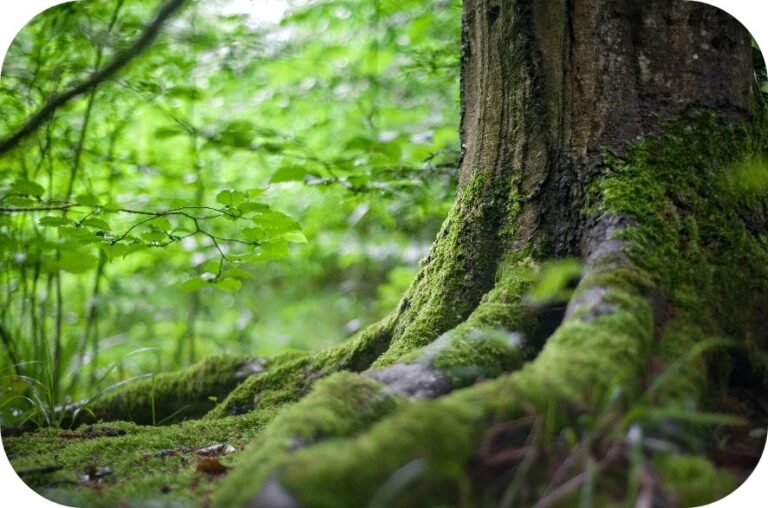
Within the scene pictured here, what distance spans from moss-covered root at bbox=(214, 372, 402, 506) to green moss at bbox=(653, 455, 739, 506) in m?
0.55

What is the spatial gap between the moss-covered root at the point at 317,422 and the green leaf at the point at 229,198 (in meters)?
0.93

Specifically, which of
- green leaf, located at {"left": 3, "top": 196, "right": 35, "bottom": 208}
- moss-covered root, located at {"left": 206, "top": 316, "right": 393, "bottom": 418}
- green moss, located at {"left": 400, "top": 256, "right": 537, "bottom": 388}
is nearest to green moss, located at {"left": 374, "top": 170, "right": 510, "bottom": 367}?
green moss, located at {"left": 400, "top": 256, "right": 537, "bottom": 388}

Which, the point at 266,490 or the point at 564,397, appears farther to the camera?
the point at 564,397

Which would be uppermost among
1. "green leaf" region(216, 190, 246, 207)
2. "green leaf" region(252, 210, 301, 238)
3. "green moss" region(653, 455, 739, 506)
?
"green leaf" region(216, 190, 246, 207)

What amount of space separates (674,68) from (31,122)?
6.57 feet

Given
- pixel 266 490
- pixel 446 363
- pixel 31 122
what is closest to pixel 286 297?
pixel 31 122

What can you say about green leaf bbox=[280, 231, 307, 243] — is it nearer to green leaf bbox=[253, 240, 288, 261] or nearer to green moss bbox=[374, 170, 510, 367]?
green leaf bbox=[253, 240, 288, 261]

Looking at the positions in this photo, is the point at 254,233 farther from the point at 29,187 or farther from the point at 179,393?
the point at 179,393

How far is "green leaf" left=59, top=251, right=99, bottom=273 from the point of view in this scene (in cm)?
261

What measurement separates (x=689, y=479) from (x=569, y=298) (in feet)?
1.93

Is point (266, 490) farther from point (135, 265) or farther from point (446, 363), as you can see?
point (135, 265)

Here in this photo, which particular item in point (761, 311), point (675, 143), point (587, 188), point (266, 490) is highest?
point (675, 143)

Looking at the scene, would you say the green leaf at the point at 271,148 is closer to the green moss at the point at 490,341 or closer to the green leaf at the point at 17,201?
the green leaf at the point at 17,201

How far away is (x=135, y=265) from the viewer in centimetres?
558
